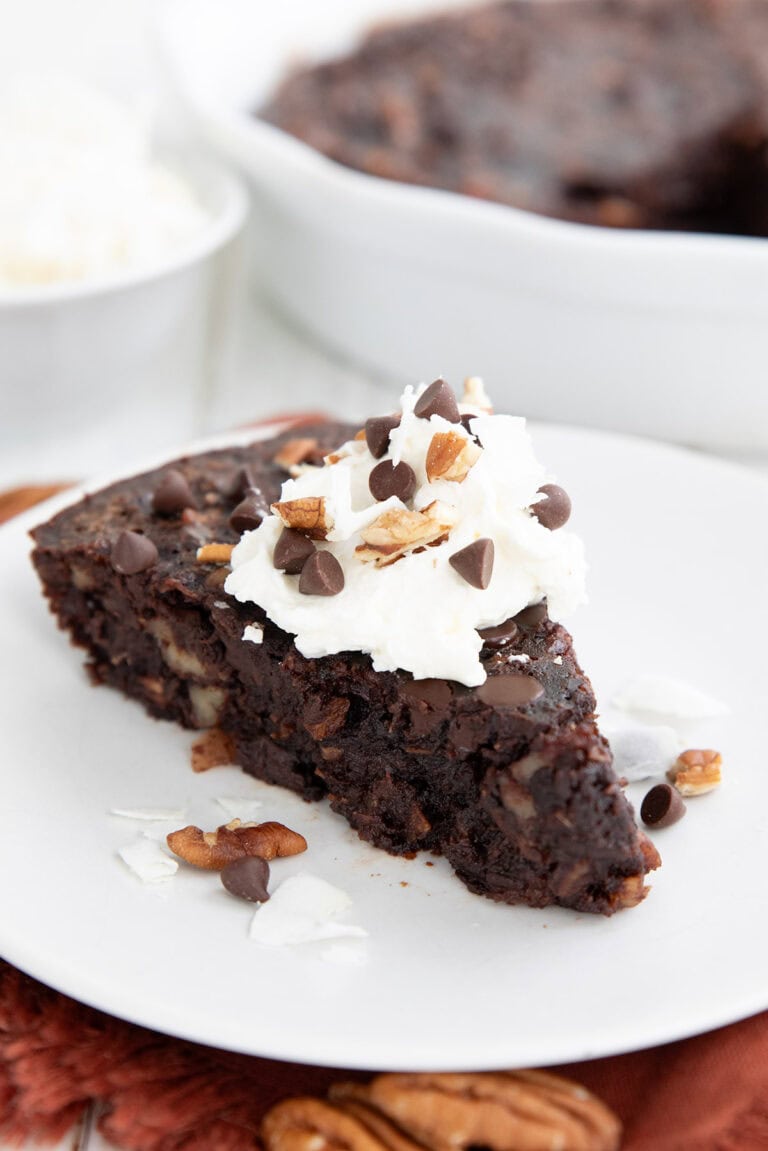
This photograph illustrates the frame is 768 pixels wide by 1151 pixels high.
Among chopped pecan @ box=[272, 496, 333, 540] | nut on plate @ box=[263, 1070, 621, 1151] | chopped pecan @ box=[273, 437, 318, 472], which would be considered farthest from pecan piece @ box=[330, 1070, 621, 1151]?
chopped pecan @ box=[273, 437, 318, 472]

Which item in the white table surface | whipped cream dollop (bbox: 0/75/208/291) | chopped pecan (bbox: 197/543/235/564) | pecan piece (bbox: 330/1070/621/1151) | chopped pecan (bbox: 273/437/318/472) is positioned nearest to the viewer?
pecan piece (bbox: 330/1070/621/1151)

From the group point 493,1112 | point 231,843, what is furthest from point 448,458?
point 493,1112

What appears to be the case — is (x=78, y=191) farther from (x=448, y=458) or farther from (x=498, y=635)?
(x=498, y=635)

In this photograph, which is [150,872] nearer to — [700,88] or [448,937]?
[448,937]

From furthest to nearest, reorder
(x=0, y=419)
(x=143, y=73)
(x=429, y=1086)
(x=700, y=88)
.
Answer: (x=143, y=73), (x=700, y=88), (x=0, y=419), (x=429, y=1086)

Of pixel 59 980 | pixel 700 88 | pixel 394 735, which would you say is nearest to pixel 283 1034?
pixel 59 980

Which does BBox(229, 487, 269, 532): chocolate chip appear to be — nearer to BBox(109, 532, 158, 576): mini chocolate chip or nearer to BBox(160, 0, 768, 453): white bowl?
BBox(109, 532, 158, 576): mini chocolate chip

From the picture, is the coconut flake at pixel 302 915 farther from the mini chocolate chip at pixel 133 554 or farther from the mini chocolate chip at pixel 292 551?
the mini chocolate chip at pixel 133 554
